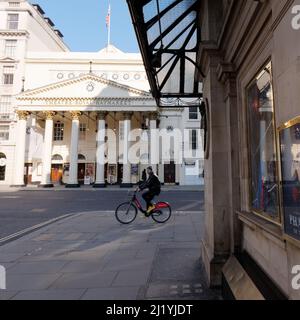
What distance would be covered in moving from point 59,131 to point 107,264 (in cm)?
4312

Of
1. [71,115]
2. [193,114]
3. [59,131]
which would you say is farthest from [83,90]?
[193,114]

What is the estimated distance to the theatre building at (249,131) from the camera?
218 cm

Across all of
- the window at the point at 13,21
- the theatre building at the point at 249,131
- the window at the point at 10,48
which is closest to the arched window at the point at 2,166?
the window at the point at 10,48

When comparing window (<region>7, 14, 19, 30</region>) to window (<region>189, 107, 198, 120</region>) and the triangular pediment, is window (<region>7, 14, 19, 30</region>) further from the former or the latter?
window (<region>189, 107, 198, 120</region>)

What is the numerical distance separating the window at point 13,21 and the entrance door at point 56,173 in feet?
74.7

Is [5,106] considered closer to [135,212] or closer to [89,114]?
[89,114]

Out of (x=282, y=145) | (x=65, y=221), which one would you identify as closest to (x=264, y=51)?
(x=282, y=145)

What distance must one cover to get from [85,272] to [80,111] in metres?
36.1

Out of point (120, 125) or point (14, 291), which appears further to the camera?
point (120, 125)

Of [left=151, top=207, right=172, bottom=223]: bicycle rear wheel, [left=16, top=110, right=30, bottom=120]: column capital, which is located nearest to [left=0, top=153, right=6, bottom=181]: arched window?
[left=16, top=110, right=30, bottom=120]: column capital

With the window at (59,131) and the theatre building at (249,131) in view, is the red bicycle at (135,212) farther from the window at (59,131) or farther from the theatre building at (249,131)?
the window at (59,131)

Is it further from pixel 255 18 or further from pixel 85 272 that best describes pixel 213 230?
pixel 255 18

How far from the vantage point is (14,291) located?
427cm

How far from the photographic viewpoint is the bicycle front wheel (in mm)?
10047
